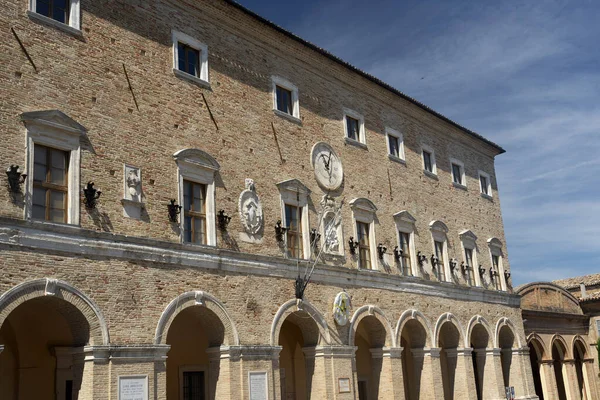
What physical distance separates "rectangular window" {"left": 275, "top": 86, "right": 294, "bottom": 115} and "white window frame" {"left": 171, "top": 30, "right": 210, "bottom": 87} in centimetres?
286

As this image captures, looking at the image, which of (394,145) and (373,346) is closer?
(373,346)

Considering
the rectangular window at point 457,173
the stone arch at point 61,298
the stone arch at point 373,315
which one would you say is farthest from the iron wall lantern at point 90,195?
the rectangular window at point 457,173

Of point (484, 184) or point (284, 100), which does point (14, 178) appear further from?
point (484, 184)

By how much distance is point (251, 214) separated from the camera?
Answer: 1808cm

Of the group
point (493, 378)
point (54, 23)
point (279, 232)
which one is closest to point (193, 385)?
point (279, 232)

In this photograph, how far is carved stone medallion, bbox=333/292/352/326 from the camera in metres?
20.0

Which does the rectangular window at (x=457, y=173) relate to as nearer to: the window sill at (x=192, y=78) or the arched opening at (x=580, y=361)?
the arched opening at (x=580, y=361)

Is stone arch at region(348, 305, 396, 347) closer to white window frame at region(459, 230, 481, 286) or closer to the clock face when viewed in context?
the clock face

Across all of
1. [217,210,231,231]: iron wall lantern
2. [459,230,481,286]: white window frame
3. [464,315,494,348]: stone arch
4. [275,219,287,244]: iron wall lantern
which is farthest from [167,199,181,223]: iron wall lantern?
[459,230,481,286]: white window frame

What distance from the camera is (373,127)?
79.7ft

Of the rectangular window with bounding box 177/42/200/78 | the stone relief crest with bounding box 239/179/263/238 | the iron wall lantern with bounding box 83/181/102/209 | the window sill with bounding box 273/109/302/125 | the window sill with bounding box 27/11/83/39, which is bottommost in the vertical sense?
the iron wall lantern with bounding box 83/181/102/209

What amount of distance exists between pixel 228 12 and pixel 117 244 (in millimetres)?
7660

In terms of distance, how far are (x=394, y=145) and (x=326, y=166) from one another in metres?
4.82

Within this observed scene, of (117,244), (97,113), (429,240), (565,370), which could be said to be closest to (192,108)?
(97,113)
